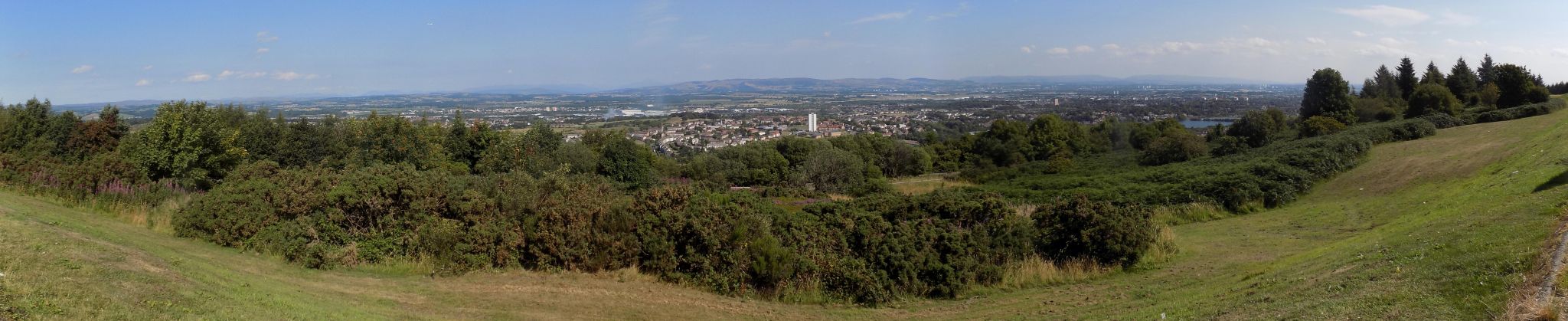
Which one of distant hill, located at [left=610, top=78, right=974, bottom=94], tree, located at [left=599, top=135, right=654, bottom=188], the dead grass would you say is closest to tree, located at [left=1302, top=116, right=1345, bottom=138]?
the dead grass

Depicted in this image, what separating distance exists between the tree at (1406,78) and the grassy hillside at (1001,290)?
98.3 ft

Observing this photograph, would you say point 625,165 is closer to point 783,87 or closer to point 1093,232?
point 1093,232

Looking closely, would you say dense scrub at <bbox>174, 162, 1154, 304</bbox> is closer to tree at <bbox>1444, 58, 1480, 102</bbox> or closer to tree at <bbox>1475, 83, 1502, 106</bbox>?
tree at <bbox>1475, 83, 1502, 106</bbox>

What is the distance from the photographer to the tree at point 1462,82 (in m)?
34.3

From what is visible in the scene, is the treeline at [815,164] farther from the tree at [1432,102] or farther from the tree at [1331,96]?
the tree at [1432,102]

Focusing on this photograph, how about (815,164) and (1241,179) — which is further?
(815,164)

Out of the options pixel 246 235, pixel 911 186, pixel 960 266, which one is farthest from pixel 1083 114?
pixel 246 235

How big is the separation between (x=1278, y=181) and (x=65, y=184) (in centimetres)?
2724

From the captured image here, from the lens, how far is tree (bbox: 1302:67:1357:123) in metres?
34.9

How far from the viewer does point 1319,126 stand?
30000mm

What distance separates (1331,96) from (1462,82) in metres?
5.90

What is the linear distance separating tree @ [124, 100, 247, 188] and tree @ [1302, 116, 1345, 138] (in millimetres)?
37630

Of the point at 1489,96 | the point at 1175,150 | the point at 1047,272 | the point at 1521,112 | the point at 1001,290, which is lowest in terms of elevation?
the point at 1001,290

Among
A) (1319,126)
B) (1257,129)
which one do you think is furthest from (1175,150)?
(1319,126)
